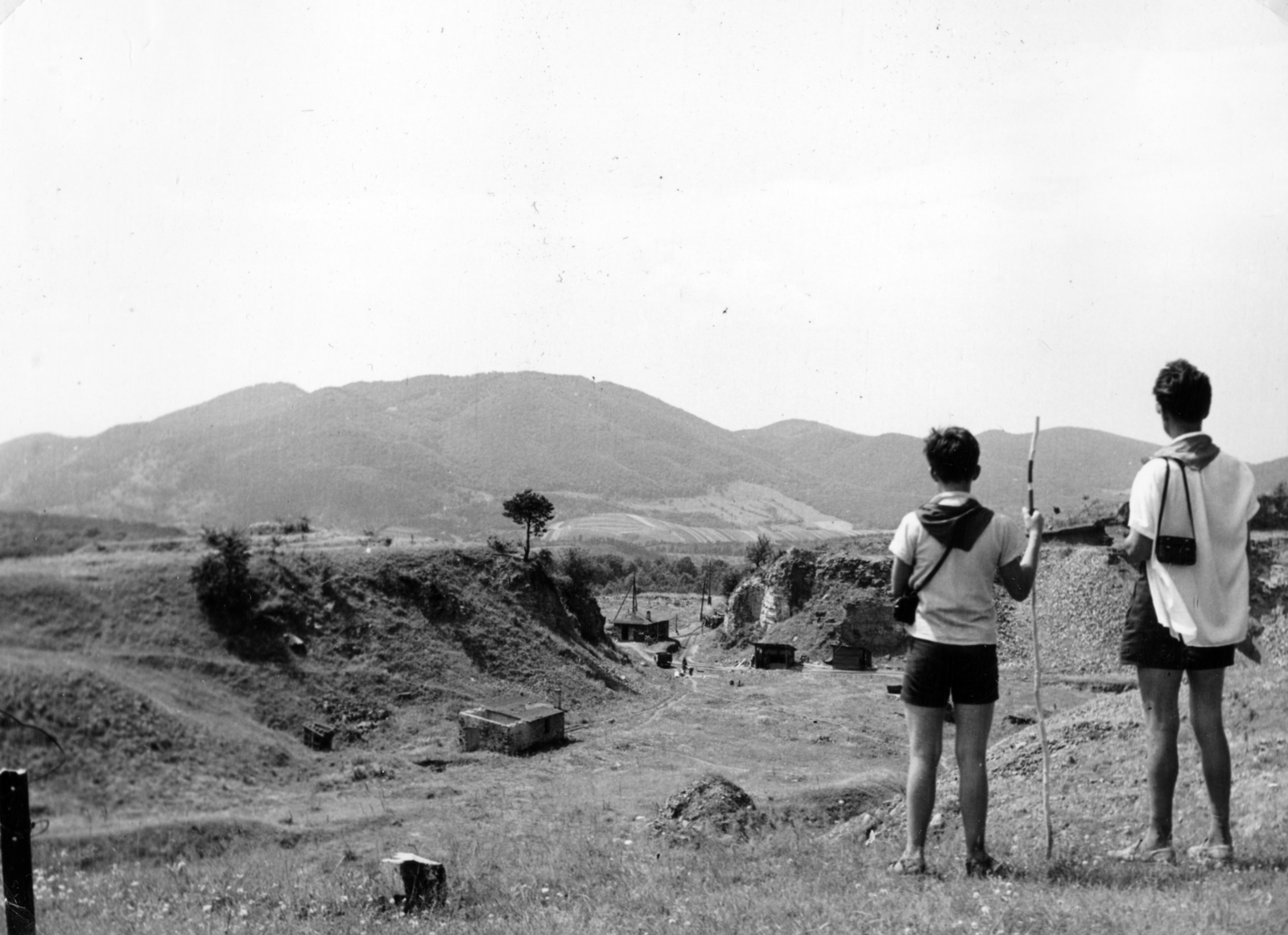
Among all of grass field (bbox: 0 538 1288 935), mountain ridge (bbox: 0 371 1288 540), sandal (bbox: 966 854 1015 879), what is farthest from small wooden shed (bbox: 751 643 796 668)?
sandal (bbox: 966 854 1015 879)

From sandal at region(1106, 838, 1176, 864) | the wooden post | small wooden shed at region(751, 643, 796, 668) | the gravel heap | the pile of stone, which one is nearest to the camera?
the wooden post

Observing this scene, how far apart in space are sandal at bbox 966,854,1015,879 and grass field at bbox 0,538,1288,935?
0.09 m

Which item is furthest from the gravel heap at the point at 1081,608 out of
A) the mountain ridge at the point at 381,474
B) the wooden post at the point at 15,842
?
the wooden post at the point at 15,842

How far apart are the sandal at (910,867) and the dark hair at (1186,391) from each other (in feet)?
9.34

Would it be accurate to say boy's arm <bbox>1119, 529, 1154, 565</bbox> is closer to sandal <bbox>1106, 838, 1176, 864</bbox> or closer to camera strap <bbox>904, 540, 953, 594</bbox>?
camera strap <bbox>904, 540, 953, 594</bbox>

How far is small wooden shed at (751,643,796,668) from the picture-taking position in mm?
52469

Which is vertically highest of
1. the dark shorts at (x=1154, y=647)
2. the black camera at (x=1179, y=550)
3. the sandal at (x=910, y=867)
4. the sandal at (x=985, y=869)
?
the black camera at (x=1179, y=550)

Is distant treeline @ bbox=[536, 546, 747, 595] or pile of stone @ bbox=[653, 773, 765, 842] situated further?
distant treeline @ bbox=[536, 546, 747, 595]

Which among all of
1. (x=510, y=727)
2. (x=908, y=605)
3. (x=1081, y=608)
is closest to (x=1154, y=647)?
(x=908, y=605)

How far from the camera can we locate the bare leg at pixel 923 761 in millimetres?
5684

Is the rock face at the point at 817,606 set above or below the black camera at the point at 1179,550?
below

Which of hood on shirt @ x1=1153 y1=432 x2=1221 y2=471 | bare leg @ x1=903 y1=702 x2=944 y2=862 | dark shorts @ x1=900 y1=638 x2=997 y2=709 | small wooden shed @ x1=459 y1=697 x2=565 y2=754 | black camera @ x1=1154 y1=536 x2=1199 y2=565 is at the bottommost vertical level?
small wooden shed @ x1=459 y1=697 x2=565 y2=754

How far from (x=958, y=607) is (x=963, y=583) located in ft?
0.43

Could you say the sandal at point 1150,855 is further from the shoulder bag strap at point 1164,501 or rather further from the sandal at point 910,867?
the shoulder bag strap at point 1164,501
